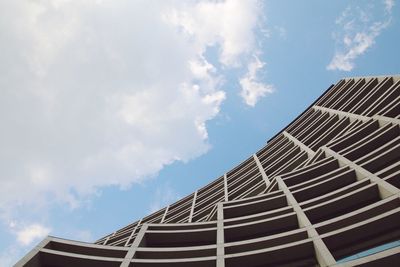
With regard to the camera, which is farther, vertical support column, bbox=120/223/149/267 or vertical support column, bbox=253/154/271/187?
vertical support column, bbox=253/154/271/187

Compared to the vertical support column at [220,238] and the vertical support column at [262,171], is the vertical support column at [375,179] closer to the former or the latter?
the vertical support column at [220,238]

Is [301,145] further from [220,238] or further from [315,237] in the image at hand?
[315,237]

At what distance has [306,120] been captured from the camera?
50.0 metres

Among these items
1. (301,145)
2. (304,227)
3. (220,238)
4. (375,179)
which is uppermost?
(301,145)

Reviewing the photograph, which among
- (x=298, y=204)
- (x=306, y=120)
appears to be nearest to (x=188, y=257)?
(x=298, y=204)

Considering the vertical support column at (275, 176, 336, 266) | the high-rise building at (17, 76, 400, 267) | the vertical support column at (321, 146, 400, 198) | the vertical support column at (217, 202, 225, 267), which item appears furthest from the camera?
the vertical support column at (321, 146, 400, 198)

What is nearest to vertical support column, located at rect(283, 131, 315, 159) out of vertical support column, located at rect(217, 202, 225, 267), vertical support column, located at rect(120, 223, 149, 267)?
vertical support column, located at rect(217, 202, 225, 267)

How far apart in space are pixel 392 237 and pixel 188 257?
792cm

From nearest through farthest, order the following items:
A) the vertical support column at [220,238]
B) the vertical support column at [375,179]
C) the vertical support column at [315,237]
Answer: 1. the vertical support column at [315,237]
2. the vertical support column at [220,238]
3. the vertical support column at [375,179]

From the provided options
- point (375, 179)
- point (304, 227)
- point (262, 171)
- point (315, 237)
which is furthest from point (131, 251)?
point (262, 171)

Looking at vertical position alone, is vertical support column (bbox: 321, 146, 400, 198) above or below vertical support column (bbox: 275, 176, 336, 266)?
above

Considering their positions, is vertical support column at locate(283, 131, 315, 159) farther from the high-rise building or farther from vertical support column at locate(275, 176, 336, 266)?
vertical support column at locate(275, 176, 336, 266)

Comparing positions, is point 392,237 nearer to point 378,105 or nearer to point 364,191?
point 364,191

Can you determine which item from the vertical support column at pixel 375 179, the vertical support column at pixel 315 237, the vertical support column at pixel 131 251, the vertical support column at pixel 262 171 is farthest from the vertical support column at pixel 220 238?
the vertical support column at pixel 262 171
